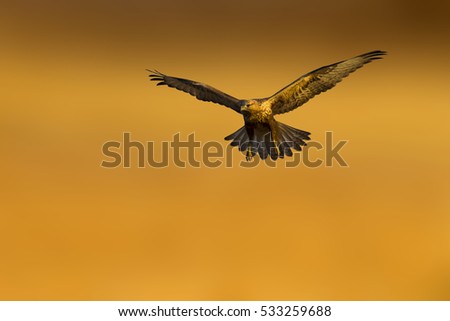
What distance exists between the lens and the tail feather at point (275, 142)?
224 centimetres

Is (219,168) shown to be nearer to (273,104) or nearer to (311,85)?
(273,104)

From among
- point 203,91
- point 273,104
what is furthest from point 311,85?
point 203,91

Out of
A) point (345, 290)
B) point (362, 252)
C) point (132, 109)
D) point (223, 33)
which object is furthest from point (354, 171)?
point (132, 109)

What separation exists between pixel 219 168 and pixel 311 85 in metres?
0.57

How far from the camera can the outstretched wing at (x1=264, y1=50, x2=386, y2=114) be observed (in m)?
2.13

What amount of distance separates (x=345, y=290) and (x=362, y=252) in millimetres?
168

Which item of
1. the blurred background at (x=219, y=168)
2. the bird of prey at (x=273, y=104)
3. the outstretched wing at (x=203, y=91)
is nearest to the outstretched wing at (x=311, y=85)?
the bird of prey at (x=273, y=104)

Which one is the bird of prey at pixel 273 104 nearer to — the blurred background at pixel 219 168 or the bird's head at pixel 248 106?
the bird's head at pixel 248 106

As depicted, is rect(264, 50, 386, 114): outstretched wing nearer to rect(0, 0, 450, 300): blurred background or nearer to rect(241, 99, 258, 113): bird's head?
rect(241, 99, 258, 113): bird's head

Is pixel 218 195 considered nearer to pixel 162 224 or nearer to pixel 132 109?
pixel 162 224

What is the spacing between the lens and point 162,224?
8.11ft

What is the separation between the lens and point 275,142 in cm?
225

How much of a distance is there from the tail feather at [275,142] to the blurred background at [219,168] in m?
0.20

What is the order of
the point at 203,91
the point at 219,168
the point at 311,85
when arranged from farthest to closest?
1. the point at 219,168
2. the point at 203,91
3. the point at 311,85
